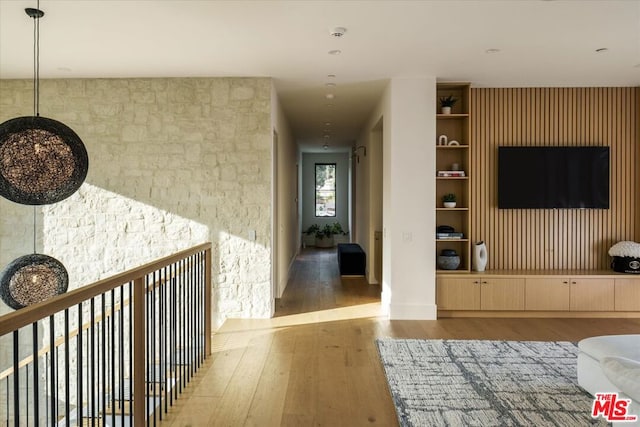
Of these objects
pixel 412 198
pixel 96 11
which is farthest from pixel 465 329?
pixel 96 11

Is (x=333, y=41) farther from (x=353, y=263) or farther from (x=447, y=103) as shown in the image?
(x=353, y=263)

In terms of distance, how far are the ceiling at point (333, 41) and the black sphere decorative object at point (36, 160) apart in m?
1.08

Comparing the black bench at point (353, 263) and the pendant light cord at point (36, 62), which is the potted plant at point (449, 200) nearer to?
the black bench at point (353, 263)

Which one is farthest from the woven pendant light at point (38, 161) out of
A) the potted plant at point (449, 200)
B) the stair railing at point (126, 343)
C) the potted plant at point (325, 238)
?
the potted plant at point (325, 238)

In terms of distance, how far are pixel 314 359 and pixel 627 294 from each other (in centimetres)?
391

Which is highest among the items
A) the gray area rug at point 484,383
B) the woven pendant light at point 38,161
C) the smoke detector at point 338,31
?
the smoke detector at point 338,31

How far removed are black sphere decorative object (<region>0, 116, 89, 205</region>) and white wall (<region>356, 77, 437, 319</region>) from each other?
3382 mm

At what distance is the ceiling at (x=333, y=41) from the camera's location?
10.7 feet

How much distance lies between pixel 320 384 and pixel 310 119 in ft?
17.5

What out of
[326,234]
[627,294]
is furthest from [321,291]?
[326,234]

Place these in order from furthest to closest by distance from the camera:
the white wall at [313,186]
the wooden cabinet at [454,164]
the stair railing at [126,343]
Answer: the white wall at [313,186] → the wooden cabinet at [454,164] → the stair railing at [126,343]

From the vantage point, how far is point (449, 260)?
5.21 meters

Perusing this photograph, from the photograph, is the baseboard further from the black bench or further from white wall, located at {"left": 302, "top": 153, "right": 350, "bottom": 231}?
white wall, located at {"left": 302, "top": 153, "right": 350, "bottom": 231}

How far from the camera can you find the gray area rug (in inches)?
109
